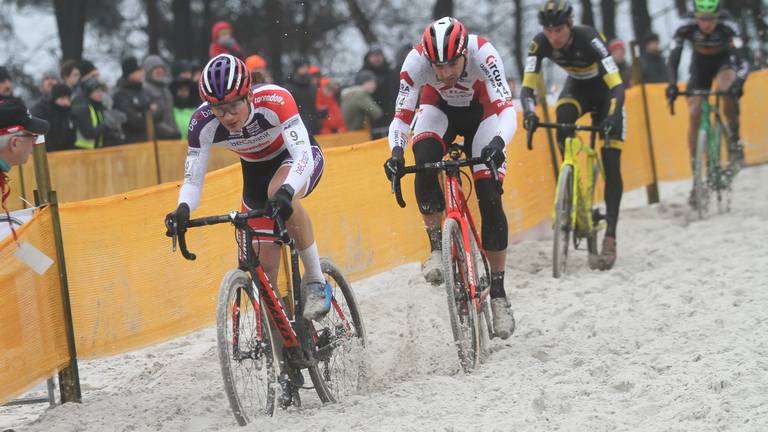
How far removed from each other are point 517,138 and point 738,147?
3365mm

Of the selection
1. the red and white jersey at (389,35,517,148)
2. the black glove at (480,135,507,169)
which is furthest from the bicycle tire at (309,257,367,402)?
the black glove at (480,135,507,169)

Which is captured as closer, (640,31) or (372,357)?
(372,357)

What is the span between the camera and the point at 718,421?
5.21 m

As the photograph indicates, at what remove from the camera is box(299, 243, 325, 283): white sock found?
6.43 meters

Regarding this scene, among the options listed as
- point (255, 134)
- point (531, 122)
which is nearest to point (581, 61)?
point (531, 122)

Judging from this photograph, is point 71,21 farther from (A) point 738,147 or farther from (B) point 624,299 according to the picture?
(B) point 624,299

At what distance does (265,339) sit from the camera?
597 cm

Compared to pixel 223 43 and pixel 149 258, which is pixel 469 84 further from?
pixel 223 43

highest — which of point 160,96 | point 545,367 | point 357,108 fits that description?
point 160,96

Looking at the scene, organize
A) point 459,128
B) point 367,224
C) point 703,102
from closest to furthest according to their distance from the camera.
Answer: point 459,128
point 367,224
point 703,102

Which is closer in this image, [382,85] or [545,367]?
[545,367]

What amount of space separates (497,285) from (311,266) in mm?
1430

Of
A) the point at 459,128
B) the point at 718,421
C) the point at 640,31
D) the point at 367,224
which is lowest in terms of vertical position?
the point at 718,421

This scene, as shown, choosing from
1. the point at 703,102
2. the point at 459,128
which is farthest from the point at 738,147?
the point at 459,128
